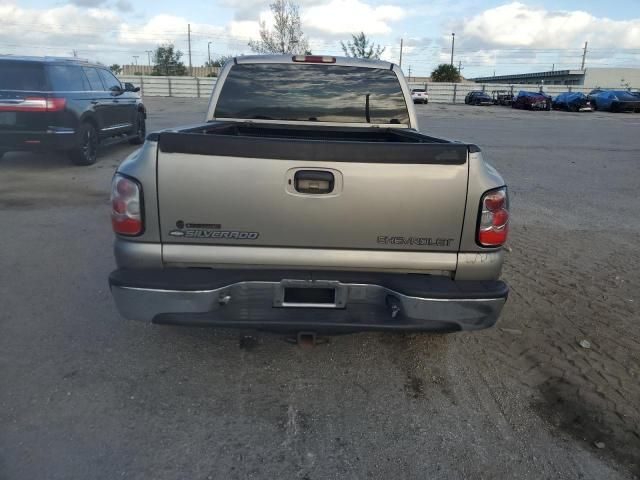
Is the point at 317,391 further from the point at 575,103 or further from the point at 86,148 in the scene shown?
the point at 575,103

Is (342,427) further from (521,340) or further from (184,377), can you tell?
(521,340)

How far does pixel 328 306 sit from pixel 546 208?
6131 millimetres

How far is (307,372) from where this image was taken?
11.5 feet

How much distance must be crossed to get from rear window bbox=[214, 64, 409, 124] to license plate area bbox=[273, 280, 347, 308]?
232 cm

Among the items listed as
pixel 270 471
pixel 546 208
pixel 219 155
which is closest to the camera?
pixel 270 471

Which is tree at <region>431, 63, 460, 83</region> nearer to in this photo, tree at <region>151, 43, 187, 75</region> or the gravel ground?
tree at <region>151, 43, 187, 75</region>

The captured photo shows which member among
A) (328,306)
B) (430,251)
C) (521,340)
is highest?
(430,251)

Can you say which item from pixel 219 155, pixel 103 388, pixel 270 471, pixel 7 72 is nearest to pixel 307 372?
pixel 270 471

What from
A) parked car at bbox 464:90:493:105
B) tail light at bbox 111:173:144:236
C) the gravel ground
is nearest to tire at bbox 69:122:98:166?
the gravel ground

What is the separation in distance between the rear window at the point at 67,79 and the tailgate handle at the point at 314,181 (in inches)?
304

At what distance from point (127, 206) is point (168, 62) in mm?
80489

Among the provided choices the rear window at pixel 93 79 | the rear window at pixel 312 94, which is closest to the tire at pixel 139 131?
the rear window at pixel 93 79

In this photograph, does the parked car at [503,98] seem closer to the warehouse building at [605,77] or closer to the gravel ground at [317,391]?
the warehouse building at [605,77]

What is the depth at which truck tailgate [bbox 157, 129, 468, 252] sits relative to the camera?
2.90 m
